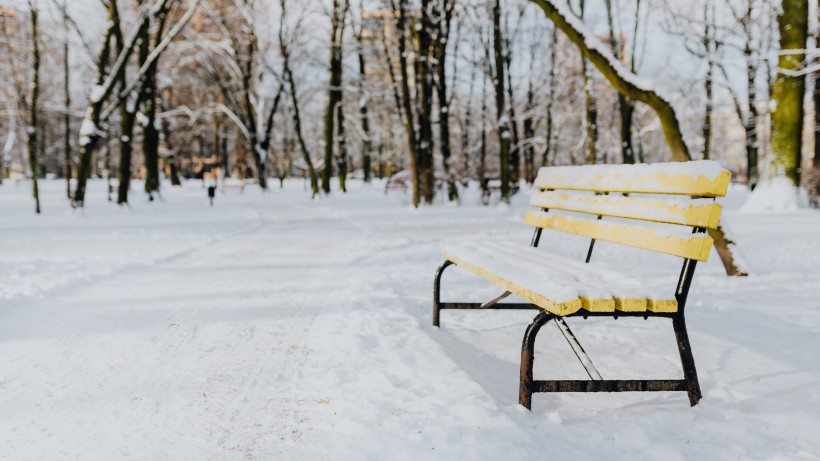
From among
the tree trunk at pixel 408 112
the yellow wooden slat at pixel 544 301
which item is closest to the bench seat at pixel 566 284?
the yellow wooden slat at pixel 544 301

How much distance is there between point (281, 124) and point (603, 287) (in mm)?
47323

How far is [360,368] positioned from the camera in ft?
11.1

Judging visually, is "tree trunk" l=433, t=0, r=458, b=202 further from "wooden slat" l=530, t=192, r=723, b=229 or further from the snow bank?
"wooden slat" l=530, t=192, r=723, b=229

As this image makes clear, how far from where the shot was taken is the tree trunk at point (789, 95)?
10541mm

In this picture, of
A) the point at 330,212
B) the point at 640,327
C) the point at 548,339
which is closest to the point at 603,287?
the point at 548,339

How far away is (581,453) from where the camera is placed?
7.88 feet

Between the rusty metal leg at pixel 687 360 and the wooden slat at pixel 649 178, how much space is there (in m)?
0.59

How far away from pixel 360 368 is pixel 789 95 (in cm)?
1112

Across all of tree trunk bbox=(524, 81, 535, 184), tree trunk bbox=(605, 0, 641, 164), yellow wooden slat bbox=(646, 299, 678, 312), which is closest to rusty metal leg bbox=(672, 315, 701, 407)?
yellow wooden slat bbox=(646, 299, 678, 312)

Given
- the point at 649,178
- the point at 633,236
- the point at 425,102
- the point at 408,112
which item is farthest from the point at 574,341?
the point at 425,102

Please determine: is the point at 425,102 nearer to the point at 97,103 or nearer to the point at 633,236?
the point at 97,103

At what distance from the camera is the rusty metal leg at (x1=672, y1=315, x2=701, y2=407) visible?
9.11 ft

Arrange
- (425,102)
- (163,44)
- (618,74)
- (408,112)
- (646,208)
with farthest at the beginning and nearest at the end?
(425,102) < (408,112) < (163,44) < (618,74) < (646,208)

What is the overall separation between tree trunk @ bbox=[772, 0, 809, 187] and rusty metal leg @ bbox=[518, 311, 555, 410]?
30.9ft
